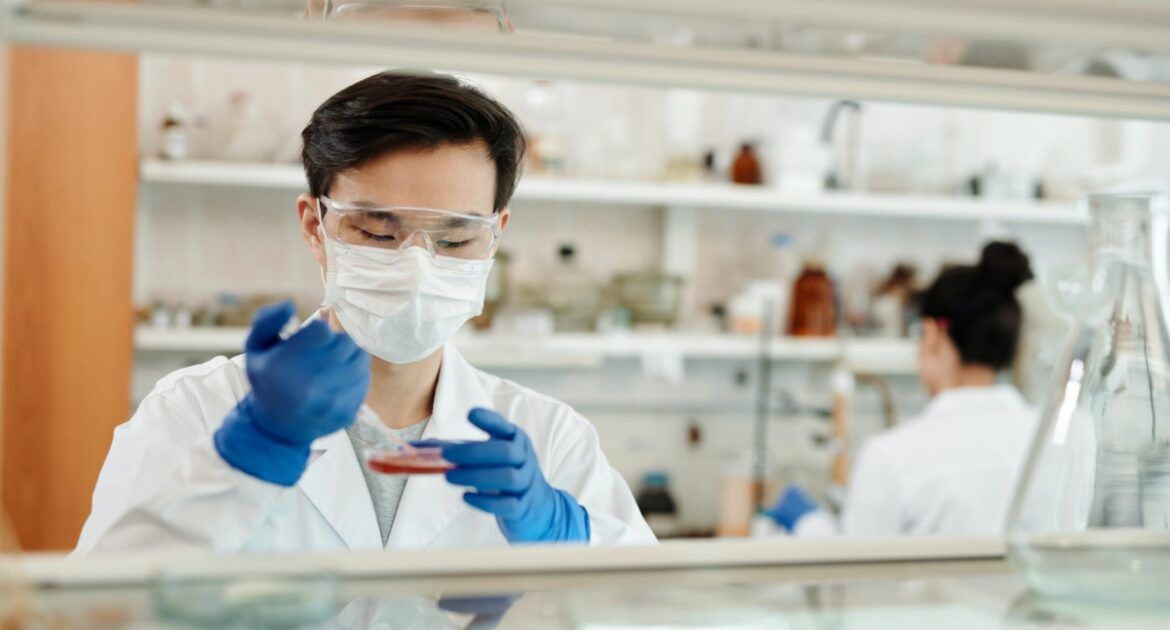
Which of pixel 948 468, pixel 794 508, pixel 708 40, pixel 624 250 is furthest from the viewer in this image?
pixel 624 250

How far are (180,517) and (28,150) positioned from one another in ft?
6.61

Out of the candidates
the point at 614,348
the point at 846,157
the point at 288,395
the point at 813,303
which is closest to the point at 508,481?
the point at 288,395

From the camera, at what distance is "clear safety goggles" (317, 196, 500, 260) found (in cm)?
104

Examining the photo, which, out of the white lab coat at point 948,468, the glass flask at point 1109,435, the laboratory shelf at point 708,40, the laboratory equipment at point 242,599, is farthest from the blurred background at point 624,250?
the laboratory equipment at point 242,599

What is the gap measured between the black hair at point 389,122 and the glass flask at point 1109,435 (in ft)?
2.08

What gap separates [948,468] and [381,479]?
1.48 meters

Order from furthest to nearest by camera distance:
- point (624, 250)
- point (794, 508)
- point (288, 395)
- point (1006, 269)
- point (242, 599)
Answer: point (624, 250) → point (794, 508) → point (1006, 269) → point (288, 395) → point (242, 599)

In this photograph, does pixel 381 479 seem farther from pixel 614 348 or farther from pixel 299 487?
pixel 614 348

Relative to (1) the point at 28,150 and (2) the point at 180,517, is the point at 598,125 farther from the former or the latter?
(2) the point at 180,517

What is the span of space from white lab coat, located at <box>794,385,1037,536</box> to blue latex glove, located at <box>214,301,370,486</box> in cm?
167

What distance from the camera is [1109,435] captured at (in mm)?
730

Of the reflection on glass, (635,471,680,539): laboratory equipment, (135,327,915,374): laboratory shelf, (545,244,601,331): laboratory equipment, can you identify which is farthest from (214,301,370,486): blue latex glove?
(635,471,680,539): laboratory equipment

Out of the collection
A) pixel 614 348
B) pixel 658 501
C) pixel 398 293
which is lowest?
pixel 658 501

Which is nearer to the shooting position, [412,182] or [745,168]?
[412,182]
